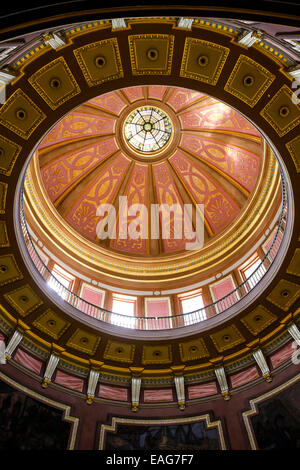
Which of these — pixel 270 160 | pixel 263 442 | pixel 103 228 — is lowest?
pixel 263 442

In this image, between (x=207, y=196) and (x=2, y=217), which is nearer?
(x=2, y=217)

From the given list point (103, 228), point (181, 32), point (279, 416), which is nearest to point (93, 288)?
point (103, 228)

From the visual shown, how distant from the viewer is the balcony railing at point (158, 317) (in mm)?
16266

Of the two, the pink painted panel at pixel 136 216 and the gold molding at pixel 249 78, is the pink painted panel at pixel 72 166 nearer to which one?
the pink painted panel at pixel 136 216

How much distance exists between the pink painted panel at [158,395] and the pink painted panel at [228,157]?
1261cm

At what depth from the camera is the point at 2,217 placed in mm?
14031

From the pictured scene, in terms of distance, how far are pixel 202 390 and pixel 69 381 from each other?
18.5 feet

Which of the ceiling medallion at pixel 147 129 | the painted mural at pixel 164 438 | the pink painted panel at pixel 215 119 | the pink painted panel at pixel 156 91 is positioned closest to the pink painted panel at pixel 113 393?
the painted mural at pixel 164 438

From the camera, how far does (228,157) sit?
24.0 m

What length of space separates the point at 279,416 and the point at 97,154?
735 inches

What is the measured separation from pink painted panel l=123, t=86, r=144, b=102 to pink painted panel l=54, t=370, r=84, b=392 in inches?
670

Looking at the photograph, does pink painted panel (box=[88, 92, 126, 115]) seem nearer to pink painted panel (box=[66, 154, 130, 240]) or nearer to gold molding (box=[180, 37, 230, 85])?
pink painted panel (box=[66, 154, 130, 240])

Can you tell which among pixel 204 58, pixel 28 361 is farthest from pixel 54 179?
pixel 204 58
